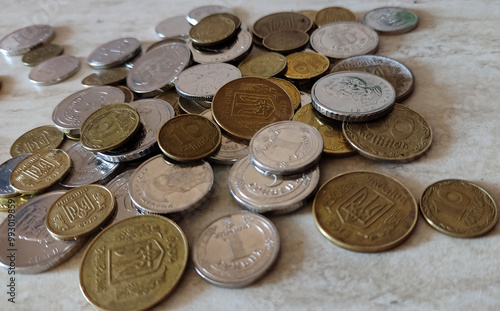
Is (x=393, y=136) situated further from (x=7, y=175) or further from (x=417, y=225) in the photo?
(x=7, y=175)

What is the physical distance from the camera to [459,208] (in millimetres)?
1184

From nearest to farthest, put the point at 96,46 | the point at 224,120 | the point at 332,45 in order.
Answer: the point at 224,120 < the point at 332,45 < the point at 96,46

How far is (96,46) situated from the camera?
245 centimetres

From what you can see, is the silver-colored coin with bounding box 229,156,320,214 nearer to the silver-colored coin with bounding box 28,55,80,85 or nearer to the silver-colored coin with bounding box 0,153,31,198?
the silver-colored coin with bounding box 0,153,31,198

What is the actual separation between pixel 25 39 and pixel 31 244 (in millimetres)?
1806

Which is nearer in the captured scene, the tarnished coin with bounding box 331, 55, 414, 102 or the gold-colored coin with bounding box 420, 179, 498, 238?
the gold-colored coin with bounding box 420, 179, 498, 238

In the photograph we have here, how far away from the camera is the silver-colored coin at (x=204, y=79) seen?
1.70m

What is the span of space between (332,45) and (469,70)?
0.65 meters

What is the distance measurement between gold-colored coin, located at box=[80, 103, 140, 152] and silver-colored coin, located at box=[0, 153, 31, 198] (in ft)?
1.03

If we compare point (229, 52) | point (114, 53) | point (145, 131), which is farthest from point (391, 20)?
point (114, 53)

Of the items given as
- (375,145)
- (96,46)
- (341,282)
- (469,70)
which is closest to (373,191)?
(375,145)

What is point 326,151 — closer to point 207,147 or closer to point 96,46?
point 207,147

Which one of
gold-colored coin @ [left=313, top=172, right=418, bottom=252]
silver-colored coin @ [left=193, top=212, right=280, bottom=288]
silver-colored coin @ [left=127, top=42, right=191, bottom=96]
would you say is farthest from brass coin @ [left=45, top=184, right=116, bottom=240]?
gold-colored coin @ [left=313, top=172, right=418, bottom=252]

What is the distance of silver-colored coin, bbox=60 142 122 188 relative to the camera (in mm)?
1502
